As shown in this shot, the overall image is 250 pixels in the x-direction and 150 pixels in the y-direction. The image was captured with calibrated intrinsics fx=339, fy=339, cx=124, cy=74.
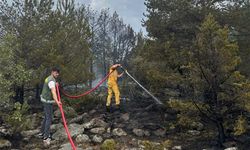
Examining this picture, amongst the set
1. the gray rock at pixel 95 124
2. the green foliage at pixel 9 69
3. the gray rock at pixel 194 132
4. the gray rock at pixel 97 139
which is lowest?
the gray rock at pixel 194 132

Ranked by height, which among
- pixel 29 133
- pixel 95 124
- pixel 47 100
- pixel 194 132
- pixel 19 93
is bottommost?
pixel 194 132

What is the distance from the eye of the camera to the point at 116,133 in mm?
10984

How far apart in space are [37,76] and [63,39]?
2345 millimetres

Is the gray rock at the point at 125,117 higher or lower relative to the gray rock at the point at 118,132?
higher

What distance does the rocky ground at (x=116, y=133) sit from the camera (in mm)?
9961

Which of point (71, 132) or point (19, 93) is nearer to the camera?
point (71, 132)

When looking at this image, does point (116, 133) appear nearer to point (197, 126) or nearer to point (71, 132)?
point (71, 132)

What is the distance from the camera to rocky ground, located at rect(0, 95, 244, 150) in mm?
9961

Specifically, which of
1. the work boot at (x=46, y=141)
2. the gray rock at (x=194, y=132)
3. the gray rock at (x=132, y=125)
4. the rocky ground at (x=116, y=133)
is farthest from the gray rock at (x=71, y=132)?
the gray rock at (x=194, y=132)

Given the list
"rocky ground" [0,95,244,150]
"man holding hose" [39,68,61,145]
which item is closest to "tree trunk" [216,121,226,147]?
"rocky ground" [0,95,244,150]

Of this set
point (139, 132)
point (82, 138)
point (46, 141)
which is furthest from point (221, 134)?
point (46, 141)

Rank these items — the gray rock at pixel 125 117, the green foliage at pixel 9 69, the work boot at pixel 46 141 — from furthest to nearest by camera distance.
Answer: the gray rock at pixel 125 117 < the green foliage at pixel 9 69 < the work boot at pixel 46 141

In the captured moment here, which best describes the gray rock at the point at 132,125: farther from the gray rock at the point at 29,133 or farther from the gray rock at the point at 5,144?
the gray rock at the point at 5,144

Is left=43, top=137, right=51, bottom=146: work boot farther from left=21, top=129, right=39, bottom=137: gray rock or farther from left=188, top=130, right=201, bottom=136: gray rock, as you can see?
left=188, top=130, right=201, bottom=136: gray rock
